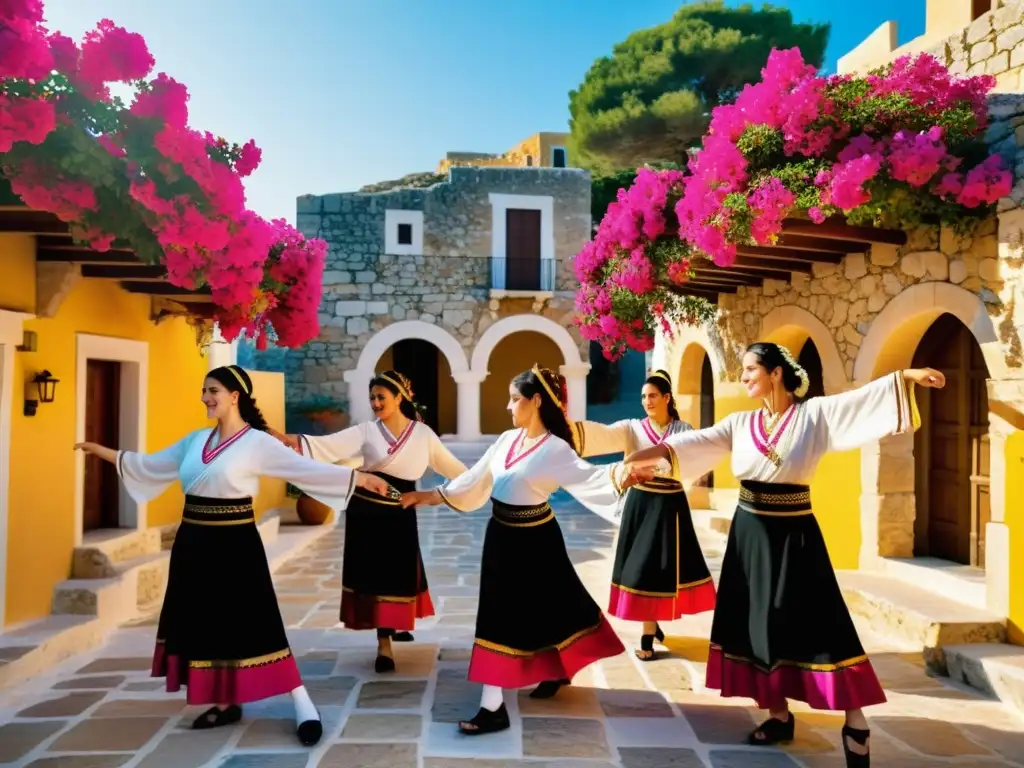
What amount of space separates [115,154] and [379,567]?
2740 mm

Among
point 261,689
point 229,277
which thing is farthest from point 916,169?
point 261,689

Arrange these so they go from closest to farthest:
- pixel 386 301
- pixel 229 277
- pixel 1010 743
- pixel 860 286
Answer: pixel 1010 743 → pixel 229 277 → pixel 860 286 → pixel 386 301

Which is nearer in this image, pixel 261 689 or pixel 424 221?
pixel 261 689

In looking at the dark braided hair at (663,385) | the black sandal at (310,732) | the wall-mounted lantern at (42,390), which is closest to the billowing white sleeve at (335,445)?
the black sandal at (310,732)

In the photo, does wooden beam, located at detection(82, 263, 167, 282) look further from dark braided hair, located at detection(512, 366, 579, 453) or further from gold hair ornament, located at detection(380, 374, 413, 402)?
dark braided hair, located at detection(512, 366, 579, 453)

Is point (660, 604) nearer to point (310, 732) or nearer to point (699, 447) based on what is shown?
point (699, 447)

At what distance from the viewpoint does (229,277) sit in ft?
16.4

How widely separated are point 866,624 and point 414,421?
11.9ft

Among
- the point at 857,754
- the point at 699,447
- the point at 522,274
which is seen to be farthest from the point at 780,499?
the point at 522,274

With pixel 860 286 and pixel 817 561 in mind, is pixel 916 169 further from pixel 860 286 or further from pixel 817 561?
pixel 817 561

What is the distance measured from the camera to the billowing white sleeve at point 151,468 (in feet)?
14.2

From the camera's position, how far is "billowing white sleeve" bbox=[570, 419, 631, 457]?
188 inches

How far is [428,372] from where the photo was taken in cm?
2108

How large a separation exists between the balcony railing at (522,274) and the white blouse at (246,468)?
14867mm
